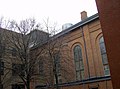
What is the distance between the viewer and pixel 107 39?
296 inches

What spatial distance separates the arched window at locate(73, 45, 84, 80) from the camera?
2458cm

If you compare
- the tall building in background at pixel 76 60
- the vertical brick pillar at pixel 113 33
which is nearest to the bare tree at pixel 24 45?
the tall building in background at pixel 76 60

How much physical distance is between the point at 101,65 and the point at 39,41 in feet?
24.5

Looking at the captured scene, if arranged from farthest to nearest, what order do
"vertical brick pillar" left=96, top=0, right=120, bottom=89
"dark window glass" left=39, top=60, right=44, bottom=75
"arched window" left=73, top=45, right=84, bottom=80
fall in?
1. "arched window" left=73, top=45, right=84, bottom=80
2. "dark window glass" left=39, top=60, right=44, bottom=75
3. "vertical brick pillar" left=96, top=0, right=120, bottom=89

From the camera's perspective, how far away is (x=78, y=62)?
2530 cm

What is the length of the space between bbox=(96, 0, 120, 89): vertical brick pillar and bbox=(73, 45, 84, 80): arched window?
17305 millimetres

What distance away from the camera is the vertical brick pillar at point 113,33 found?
7023 mm

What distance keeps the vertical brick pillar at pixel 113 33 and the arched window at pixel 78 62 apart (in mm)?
17305

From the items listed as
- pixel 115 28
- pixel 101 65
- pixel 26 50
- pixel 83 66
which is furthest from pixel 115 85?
pixel 83 66

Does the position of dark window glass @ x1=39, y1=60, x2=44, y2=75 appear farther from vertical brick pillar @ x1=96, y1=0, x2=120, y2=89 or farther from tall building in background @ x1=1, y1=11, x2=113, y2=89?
vertical brick pillar @ x1=96, y1=0, x2=120, y2=89

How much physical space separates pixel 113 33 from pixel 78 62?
18.2 m

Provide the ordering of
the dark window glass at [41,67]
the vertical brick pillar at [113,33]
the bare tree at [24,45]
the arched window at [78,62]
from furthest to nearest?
the arched window at [78,62] < the dark window glass at [41,67] < the bare tree at [24,45] < the vertical brick pillar at [113,33]

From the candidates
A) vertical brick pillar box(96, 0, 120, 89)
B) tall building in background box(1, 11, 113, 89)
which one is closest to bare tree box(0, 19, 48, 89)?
tall building in background box(1, 11, 113, 89)

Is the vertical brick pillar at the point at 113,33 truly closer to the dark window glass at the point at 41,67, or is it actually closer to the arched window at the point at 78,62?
the dark window glass at the point at 41,67
